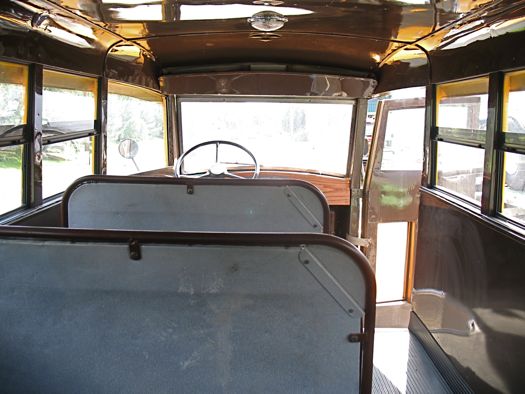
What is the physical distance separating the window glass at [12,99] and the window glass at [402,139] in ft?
15.0

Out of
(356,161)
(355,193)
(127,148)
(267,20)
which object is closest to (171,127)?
(127,148)

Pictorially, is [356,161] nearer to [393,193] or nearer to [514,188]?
[393,193]

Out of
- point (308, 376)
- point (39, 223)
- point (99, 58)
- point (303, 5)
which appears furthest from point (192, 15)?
point (308, 376)

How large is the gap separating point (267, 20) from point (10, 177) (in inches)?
73.4

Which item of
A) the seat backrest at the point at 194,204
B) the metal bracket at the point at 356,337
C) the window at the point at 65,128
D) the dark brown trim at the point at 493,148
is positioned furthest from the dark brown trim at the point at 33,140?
the dark brown trim at the point at 493,148

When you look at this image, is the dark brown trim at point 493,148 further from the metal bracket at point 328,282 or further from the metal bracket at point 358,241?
the metal bracket at point 358,241

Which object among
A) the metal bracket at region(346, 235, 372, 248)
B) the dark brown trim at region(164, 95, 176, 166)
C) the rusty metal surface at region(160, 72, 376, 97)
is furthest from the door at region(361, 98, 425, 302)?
the dark brown trim at region(164, 95, 176, 166)

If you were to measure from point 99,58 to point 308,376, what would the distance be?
10.0ft

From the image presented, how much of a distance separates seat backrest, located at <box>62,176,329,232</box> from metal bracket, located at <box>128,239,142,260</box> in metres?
1.57

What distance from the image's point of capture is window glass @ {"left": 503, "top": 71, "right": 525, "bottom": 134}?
9.11ft

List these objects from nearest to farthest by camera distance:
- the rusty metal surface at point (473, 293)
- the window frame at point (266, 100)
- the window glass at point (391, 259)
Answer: the rusty metal surface at point (473, 293)
the window frame at point (266, 100)
the window glass at point (391, 259)

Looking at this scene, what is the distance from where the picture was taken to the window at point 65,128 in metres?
3.36

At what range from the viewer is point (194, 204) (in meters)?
3.46

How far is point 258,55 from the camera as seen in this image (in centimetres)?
508
